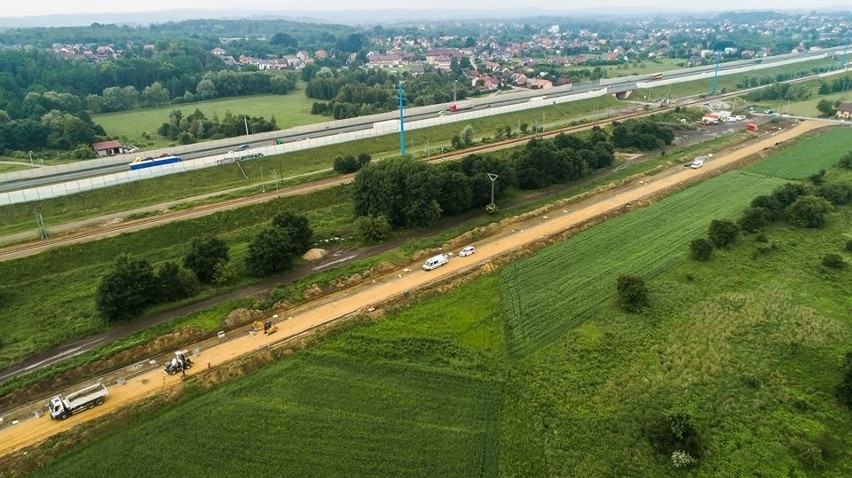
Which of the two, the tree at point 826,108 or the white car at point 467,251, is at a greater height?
the tree at point 826,108

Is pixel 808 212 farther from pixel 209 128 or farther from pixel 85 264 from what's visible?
pixel 209 128

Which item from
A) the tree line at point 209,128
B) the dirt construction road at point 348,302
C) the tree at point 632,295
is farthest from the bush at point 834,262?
the tree line at point 209,128

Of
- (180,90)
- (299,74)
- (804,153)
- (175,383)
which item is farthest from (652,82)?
(175,383)

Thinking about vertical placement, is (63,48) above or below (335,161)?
above

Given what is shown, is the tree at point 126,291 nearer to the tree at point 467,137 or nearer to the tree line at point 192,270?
the tree line at point 192,270

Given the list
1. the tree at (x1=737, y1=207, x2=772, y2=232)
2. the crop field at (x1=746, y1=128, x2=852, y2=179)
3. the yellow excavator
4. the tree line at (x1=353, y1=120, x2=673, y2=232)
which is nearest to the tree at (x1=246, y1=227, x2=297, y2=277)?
the yellow excavator

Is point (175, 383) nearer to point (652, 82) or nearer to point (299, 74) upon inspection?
point (652, 82)
